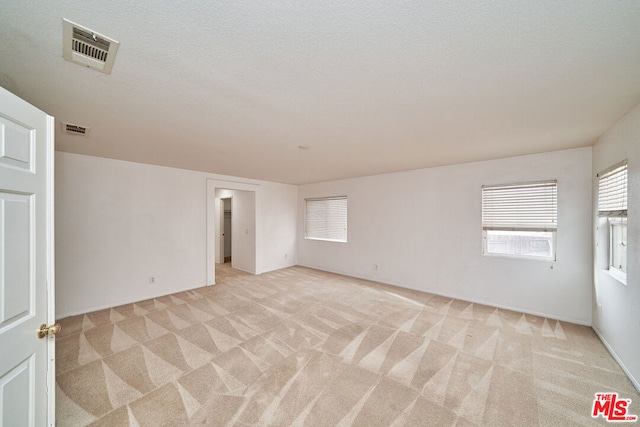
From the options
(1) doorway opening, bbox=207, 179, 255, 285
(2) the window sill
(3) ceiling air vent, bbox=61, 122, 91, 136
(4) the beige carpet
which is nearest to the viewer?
(4) the beige carpet

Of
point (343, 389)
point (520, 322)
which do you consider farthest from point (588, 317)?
point (343, 389)

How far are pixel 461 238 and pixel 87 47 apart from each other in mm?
4849

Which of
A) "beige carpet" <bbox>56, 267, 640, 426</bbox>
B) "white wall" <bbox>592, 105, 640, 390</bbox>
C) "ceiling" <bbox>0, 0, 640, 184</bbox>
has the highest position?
"ceiling" <bbox>0, 0, 640, 184</bbox>

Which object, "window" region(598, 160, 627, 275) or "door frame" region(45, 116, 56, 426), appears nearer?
"door frame" region(45, 116, 56, 426)

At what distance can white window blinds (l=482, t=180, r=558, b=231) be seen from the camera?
11.0 feet

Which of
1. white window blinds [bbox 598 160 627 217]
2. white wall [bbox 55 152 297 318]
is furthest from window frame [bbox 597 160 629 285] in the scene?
white wall [bbox 55 152 297 318]

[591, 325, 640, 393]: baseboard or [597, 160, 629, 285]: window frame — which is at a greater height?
[597, 160, 629, 285]: window frame

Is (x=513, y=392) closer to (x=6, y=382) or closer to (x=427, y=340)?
(x=427, y=340)

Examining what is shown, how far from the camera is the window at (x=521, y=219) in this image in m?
3.35

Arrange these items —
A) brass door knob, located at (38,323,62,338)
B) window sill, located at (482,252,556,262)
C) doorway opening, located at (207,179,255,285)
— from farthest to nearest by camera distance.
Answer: doorway opening, located at (207,179,255,285), window sill, located at (482,252,556,262), brass door knob, located at (38,323,62,338)

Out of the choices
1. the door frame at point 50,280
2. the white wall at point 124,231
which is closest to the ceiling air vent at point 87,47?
the door frame at point 50,280

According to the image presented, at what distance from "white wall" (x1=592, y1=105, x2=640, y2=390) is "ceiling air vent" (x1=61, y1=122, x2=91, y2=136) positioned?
5.27 m

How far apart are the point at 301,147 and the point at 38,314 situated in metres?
2.67

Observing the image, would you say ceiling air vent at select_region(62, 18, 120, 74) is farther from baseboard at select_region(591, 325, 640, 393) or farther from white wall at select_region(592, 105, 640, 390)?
baseboard at select_region(591, 325, 640, 393)
